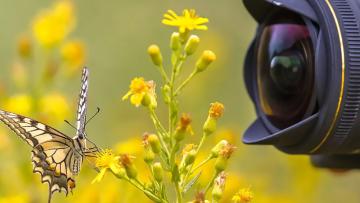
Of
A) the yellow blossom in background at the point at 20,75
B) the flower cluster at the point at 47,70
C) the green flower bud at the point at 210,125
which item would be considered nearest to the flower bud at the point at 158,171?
the green flower bud at the point at 210,125

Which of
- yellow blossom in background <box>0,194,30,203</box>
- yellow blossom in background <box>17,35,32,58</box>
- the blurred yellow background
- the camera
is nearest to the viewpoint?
the camera

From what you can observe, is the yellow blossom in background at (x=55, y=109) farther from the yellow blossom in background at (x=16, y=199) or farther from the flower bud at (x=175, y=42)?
the flower bud at (x=175, y=42)

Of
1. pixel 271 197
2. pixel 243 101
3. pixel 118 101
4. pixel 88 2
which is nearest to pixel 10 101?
pixel 271 197

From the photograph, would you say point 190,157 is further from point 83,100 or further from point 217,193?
point 83,100

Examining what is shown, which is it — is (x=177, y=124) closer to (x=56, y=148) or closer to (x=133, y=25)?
(x=56, y=148)

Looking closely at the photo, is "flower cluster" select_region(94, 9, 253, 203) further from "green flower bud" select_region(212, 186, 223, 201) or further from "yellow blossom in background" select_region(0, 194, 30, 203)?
"yellow blossom in background" select_region(0, 194, 30, 203)

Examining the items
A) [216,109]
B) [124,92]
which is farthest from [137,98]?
[124,92]

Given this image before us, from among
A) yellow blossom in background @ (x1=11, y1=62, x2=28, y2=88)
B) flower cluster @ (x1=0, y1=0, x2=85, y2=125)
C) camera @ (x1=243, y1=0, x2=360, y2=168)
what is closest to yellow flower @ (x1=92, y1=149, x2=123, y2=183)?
camera @ (x1=243, y1=0, x2=360, y2=168)
